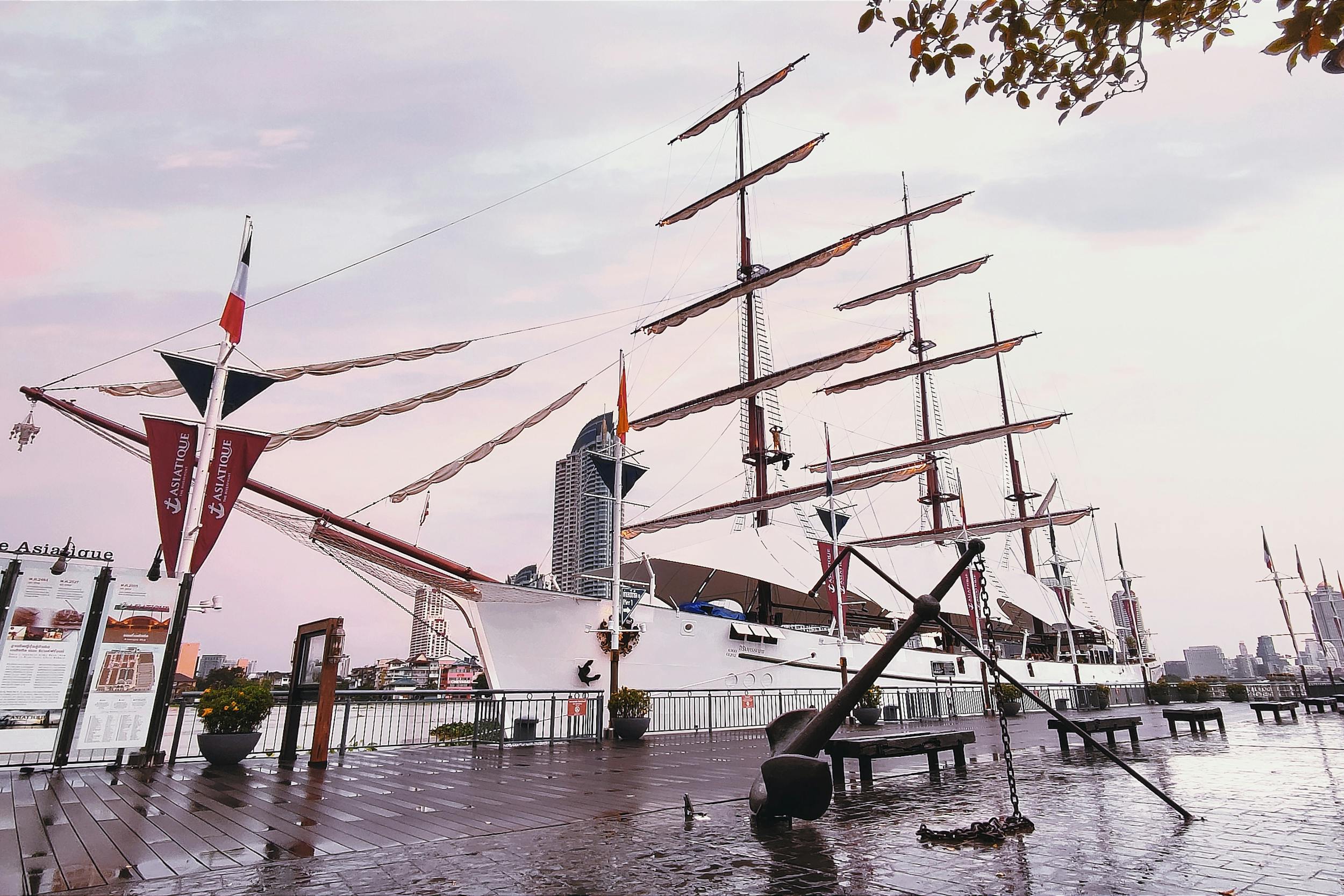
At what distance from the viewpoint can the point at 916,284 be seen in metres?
40.5

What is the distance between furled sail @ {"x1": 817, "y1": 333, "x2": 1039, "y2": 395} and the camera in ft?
130

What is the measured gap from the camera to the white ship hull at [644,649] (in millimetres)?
18359

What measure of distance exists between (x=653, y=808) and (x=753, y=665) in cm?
1645

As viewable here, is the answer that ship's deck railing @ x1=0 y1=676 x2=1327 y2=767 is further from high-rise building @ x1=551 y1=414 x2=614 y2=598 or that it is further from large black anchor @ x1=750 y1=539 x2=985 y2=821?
high-rise building @ x1=551 y1=414 x2=614 y2=598

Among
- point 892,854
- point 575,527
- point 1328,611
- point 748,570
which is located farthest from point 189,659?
point 1328,611

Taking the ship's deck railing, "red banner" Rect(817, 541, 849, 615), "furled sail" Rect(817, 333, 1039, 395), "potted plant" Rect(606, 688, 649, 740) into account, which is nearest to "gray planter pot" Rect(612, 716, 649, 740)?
"potted plant" Rect(606, 688, 649, 740)

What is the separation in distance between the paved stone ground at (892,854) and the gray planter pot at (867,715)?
11565 millimetres

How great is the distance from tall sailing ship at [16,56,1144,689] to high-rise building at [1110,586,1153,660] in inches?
92.6

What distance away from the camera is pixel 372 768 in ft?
35.2

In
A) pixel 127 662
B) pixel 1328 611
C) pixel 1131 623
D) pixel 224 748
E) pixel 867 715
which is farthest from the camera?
pixel 1328 611

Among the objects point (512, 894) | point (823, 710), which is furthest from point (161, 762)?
point (823, 710)

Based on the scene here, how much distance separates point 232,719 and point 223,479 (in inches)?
151

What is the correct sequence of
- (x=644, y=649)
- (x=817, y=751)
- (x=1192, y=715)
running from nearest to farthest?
(x=817, y=751) < (x=1192, y=715) < (x=644, y=649)

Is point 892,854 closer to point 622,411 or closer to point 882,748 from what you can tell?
point 882,748
